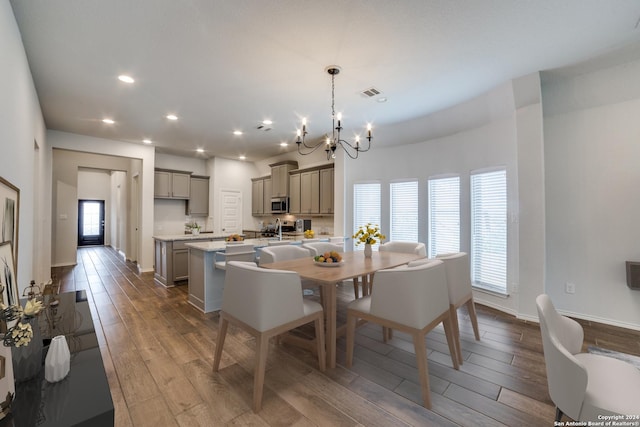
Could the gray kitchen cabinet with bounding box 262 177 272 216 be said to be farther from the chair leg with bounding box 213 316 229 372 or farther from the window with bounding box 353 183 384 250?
the chair leg with bounding box 213 316 229 372

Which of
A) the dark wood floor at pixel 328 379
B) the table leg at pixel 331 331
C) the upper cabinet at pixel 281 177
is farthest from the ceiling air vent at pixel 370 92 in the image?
the upper cabinet at pixel 281 177

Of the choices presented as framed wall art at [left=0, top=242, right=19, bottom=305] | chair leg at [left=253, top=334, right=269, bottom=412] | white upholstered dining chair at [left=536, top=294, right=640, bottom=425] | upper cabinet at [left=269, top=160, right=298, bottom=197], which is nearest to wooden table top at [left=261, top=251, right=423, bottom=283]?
chair leg at [left=253, top=334, right=269, bottom=412]

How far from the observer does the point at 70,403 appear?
3.13ft

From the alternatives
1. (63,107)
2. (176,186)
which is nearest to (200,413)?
(63,107)

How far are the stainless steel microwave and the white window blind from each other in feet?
13.7

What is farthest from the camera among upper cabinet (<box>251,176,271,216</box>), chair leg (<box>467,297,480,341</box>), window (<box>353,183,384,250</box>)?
upper cabinet (<box>251,176,271,216</box>)

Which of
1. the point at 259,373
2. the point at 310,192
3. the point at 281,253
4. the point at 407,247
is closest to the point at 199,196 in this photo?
the point at 310,192

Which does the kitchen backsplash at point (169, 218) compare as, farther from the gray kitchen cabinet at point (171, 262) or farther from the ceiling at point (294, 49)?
the ceiling at point (294, 49)

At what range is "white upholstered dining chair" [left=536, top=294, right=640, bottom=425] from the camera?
1221 millimetres

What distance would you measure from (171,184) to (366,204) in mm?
4994

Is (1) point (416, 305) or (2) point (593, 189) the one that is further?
(2) point (593, 189)

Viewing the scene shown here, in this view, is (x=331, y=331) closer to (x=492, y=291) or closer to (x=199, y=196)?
(x=492, y=291)

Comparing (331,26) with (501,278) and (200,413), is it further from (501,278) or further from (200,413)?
(501,278)

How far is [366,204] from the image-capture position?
5.46 metres
